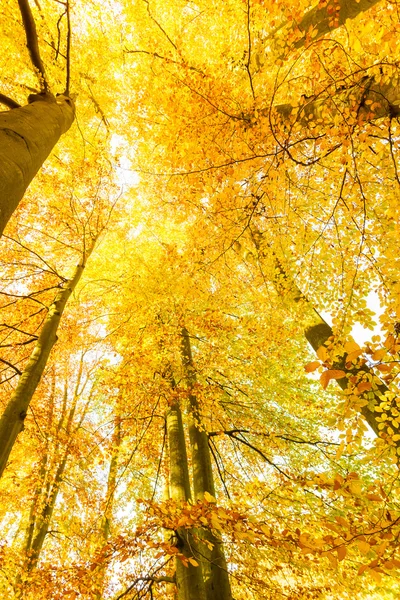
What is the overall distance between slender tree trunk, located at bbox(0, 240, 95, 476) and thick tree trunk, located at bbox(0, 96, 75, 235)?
7.72ft

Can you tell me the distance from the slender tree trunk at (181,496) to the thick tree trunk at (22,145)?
332 centimetres

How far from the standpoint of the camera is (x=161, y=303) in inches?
257

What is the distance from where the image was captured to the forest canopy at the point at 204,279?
363 centimetres

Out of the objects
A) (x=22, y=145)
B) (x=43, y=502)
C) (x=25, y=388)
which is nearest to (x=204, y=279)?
(x=25, y=388)

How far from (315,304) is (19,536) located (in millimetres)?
11997

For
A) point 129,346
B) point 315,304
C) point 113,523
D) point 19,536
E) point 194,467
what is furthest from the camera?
point 19,536

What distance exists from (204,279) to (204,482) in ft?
11.1

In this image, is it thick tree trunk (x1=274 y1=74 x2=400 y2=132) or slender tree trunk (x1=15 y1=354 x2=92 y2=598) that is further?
slender tree trunk (x1=15 y1=354 x2=92 y2=598)

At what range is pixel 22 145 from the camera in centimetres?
217

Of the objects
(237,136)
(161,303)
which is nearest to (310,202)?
(237,136)

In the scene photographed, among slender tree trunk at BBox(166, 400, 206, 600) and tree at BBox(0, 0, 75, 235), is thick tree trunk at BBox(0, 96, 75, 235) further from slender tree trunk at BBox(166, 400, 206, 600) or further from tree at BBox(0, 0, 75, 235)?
slender tree trunk at BBox(166, 400, 206, 600)

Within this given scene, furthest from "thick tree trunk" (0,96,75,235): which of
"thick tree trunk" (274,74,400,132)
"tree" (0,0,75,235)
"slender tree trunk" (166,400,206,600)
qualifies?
"slender tree trunk" (166,400,206,600)

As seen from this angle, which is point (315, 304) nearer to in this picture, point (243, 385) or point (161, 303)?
point (243, 385)

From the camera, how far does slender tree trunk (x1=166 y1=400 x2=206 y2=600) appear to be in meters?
3.74
